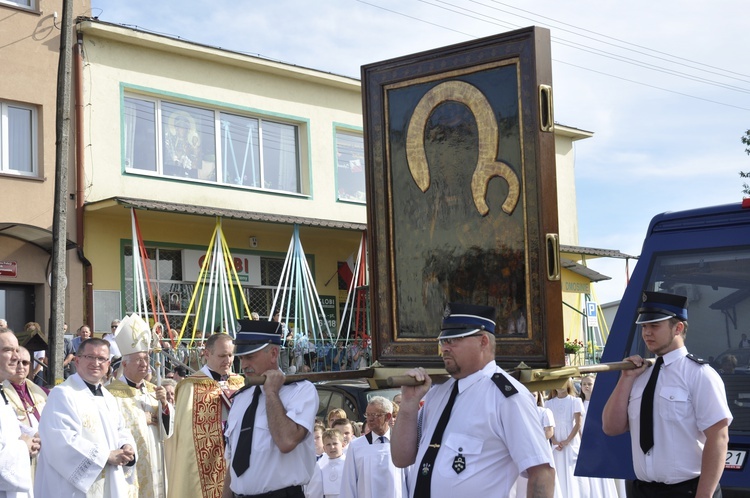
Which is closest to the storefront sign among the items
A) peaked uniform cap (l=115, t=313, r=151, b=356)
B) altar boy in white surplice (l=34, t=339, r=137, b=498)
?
peaked uniform cap (l=115, t=313, r=151, b=356)

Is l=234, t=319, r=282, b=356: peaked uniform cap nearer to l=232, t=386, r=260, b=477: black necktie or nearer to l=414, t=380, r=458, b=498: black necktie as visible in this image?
l=232, t=386, r=260, b=477: black necktie

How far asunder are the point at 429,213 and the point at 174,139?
16.1 meters

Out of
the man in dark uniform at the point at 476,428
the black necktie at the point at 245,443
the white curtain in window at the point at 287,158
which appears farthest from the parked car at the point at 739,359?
the white curtain in window at the point at 287,158

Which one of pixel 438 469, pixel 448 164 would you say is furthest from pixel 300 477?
pixel 448 164

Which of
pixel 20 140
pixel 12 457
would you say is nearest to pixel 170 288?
pixel 20 140

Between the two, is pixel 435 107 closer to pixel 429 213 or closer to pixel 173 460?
pixel 429 213

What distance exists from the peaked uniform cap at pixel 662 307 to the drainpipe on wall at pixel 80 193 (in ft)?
49.6

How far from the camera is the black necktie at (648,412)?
5.58m

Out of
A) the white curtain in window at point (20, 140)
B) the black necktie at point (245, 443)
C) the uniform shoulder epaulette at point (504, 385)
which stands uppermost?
the white curtain in window at point (20, 140)

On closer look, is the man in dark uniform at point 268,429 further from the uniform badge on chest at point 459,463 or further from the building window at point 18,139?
the building window at point 18,139

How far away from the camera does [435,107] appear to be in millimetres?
6230

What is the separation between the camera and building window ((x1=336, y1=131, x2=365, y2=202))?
24.6 meters

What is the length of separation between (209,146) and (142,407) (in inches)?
556

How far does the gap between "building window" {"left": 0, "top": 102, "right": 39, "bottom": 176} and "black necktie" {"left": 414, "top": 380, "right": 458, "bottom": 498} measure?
15.5m
